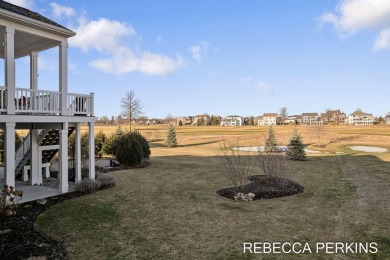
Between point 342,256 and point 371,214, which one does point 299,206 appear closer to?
point 371,214

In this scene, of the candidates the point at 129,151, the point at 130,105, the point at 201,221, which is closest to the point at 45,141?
the point at 129,151

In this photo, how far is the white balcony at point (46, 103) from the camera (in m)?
8.84

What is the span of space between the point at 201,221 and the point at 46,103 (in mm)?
6983

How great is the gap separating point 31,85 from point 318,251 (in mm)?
12477

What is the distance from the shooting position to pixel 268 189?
10508mm

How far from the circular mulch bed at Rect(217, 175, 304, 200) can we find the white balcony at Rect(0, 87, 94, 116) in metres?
6.41

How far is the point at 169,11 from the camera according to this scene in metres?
20.0

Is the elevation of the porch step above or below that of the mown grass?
above

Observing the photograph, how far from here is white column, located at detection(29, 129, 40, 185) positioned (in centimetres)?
1123

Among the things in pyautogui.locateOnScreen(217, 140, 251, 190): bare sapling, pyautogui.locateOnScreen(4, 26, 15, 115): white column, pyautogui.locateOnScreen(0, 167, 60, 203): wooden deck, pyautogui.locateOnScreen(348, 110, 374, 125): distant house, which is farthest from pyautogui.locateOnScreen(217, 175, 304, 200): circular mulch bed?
pyautogui.locateOnScreen(348, 110, 374, 125): distant house

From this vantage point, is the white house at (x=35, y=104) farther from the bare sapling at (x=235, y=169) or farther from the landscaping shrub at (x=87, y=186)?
the bare sapling at (x=235, y=169)

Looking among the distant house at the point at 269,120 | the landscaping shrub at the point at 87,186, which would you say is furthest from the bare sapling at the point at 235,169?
the distant house at the point at 269,120

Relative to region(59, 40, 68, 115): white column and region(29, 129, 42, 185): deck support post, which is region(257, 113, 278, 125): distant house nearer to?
region(29, 129, 42, 185): deck support post

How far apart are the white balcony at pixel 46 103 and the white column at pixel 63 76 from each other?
12 centimetres
